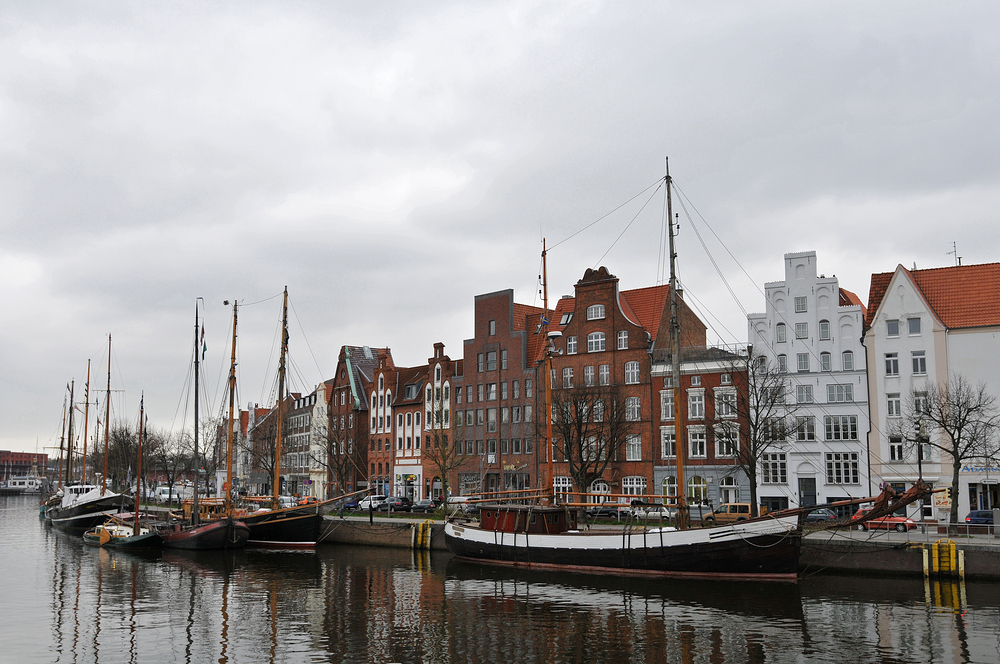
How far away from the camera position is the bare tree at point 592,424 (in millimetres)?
64631

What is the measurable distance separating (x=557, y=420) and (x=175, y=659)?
153 feet

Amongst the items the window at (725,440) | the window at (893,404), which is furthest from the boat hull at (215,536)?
the window at (893,404)

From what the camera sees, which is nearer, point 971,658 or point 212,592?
point 971,658

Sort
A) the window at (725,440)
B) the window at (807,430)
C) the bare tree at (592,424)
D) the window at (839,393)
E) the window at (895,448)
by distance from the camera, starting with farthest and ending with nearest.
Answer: the bare tree at (592,424)
the window at (807,430)
the window at (839,393)
the window at (895,448)
the window at (725,440)

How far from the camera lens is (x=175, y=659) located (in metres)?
25.0

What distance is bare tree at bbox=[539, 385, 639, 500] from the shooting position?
64.6 meters

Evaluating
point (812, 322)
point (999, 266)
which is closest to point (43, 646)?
point (812, 322)

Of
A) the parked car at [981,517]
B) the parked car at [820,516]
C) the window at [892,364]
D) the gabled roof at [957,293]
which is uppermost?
the gabled roof at [957,293]

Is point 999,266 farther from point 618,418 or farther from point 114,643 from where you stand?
point 114,643

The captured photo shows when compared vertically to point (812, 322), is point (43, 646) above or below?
below

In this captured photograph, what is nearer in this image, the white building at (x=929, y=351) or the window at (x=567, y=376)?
the white building at (x=929, y=351)

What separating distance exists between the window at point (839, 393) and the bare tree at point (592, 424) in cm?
1545

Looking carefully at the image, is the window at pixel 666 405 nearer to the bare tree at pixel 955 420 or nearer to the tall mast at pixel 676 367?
the bare tree at pixel 955 420

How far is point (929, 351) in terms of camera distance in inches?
2333
